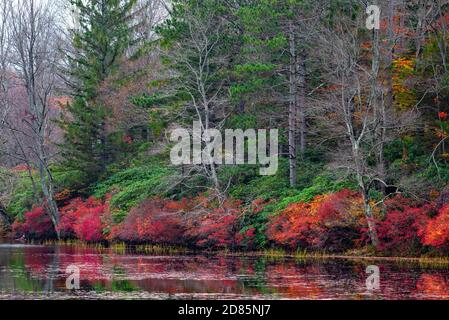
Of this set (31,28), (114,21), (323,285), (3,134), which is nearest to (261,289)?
(323,285)

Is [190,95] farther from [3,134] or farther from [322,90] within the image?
[3,134]

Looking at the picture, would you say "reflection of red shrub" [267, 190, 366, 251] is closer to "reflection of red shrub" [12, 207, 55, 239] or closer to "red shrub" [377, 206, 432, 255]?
"red shrub" [377, 206, 432, 255]

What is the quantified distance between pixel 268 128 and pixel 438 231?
1420cm

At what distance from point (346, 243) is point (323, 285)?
10.6 meters

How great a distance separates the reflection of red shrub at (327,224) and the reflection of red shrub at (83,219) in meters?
12.5

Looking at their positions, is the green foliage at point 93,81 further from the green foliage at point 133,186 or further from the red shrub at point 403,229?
the red shrub at point 403,229

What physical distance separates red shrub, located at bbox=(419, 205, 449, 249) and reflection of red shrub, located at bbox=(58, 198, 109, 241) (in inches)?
775

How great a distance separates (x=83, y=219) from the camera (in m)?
47.0

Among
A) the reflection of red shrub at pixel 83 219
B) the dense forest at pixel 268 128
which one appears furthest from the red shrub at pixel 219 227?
the reflection of red shrub at pixel 83 219

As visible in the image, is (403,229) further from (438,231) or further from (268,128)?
(268,128)

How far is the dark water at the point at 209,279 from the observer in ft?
79.8

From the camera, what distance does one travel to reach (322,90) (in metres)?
42.3

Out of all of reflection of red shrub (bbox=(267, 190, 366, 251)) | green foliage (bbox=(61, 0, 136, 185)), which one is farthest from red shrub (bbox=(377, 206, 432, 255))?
green foliage (bbox=(61, 0, 136, 185))

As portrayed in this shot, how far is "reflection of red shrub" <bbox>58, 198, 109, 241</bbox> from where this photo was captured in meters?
46.4
